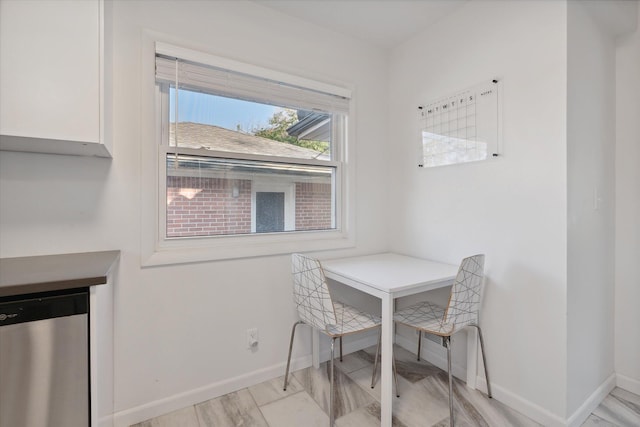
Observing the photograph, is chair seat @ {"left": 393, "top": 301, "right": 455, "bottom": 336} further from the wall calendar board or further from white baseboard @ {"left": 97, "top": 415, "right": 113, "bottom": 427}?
white baseboard @ {"left": 97, "top": 415, "right": 113, "bottom": 427}

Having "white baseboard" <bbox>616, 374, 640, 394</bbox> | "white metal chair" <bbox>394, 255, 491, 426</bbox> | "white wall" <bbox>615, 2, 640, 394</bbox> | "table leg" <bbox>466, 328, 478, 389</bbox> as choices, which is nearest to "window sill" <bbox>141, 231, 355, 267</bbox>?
"white metal chair" <bbox>394, 255, 491, 426</bbox>

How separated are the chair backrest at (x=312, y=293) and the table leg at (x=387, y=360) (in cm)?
26

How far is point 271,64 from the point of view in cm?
192

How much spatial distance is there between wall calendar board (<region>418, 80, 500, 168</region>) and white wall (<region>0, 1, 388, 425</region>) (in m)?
0.85

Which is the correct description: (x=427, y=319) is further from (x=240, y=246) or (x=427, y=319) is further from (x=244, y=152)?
(x=244, y=152)

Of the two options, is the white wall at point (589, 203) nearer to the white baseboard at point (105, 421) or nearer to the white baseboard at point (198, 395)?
the white baseboard at point (198, 395)

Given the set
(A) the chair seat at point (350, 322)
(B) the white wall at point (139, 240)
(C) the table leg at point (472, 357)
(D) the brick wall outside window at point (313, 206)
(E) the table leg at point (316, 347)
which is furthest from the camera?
(D) the brick wall outside window at point (313, 206)

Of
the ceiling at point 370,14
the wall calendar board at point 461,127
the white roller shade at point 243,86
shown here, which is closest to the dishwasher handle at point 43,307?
the white roller shade at point 243,86

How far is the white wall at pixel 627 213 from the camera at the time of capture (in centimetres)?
179

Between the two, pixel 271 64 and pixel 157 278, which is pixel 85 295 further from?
pixel 271 64

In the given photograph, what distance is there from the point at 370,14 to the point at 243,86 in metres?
1.01

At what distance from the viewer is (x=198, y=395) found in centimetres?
171

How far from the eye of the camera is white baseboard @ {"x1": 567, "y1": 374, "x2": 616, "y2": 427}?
4.93ft

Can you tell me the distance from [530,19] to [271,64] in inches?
58.4
